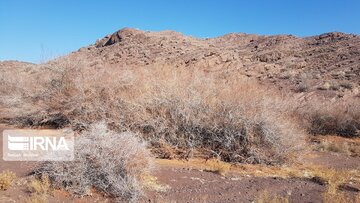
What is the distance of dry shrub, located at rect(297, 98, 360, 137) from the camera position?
19109 millimetres

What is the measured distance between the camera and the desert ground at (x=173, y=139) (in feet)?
26.8

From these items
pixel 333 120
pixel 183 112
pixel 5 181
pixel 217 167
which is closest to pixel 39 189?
pixel 5 181

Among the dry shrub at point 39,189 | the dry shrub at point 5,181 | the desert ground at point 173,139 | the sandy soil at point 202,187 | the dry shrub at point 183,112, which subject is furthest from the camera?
the dry shrub at point 183,112

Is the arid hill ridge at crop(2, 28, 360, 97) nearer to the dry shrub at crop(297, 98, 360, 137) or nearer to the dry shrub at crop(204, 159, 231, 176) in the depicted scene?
the dry shrub at crop(297, 98, 360, 137)

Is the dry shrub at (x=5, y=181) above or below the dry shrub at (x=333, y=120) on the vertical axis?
below

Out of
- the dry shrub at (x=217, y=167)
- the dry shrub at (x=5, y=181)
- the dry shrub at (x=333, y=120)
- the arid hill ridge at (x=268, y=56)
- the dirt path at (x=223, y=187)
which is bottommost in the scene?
the dirt path at (x=223, y=187)

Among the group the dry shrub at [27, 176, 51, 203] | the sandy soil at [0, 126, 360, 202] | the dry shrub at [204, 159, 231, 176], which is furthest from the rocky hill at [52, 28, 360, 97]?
the dry shrub at [27, 176, 51, 203]

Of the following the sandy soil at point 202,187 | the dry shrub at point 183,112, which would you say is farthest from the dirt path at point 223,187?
the dry shrub at point 183,112

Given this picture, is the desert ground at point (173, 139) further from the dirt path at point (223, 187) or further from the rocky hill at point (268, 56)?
the rocky hill at point (268, 56)

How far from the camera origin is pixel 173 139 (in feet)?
41.9

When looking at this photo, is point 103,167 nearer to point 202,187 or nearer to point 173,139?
point 202,187

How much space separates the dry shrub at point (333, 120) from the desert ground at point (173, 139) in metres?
0.05

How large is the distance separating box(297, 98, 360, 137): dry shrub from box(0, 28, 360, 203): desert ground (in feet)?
0.15

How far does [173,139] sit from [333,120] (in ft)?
32.4
